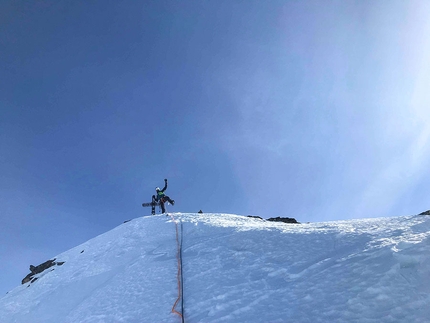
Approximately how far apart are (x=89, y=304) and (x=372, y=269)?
248 inches

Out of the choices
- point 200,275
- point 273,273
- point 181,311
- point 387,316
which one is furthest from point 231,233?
point 387,316

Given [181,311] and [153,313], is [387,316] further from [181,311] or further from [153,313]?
[153,313]

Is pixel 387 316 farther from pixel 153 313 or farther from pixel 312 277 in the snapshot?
pixel 153 313

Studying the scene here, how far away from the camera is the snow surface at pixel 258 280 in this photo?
375cm

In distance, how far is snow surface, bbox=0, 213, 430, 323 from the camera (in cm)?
375

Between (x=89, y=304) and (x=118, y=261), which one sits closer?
(x=89, y=304)

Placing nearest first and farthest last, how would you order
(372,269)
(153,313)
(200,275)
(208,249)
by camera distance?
(372,269) < (153,313) < (200,275) < (208,249)

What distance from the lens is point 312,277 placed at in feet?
15.2

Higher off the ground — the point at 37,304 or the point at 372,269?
the point at 37,304

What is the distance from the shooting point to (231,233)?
838 centimetres

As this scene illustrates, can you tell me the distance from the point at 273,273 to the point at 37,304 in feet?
24.4

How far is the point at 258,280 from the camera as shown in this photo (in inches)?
205

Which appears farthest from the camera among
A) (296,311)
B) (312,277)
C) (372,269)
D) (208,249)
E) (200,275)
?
(208,249)

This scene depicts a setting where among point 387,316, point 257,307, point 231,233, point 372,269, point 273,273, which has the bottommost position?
point 387,316
